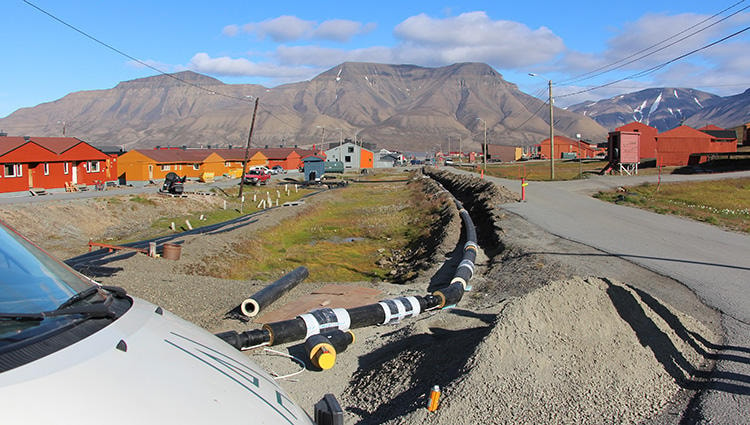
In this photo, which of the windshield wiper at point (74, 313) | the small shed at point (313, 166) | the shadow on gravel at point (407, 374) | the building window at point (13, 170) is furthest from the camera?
the small shed at point (313, 166)

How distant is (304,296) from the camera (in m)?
12.9

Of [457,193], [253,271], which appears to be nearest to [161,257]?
Result: [253,271]

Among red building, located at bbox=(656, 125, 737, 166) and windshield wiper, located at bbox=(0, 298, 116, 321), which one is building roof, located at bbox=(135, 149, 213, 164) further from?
windshield wiper, located at bbox=(0, 298, 116, 321)

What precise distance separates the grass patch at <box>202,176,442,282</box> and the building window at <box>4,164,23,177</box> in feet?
68.6

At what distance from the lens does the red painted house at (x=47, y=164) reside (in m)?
38.1

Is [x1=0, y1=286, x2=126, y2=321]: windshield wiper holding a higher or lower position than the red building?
lower

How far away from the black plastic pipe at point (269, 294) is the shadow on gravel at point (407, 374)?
11.2 feet

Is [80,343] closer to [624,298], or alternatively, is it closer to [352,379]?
[352,379]

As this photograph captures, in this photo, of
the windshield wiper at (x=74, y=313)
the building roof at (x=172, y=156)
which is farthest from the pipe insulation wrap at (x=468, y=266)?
the building roof at (x=172, y=156)

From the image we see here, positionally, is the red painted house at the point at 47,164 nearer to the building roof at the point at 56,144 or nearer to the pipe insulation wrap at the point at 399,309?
the building roof at the point at 56,144

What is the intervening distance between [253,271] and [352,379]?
13089 mm

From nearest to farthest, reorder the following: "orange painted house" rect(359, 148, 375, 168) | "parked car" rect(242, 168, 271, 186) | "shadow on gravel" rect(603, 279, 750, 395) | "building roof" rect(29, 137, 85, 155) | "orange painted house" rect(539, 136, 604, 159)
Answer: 1. "shadow on gravel" rect(603, 279, 750, 395)
2. "building roof" rect(29, 137, 85, 155)
3. "parked car" rect(242, 168, 271, 186)
4. "orange painted house" rect(359, 148, 375, 168)
5. "orange painted house" rect(539, 136, 604, 159)

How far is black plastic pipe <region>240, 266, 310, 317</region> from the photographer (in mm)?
10712

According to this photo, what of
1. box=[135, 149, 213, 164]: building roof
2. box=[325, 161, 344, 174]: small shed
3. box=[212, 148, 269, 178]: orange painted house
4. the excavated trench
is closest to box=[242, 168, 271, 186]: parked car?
box=[135, 149, 213, 164]: building roof
